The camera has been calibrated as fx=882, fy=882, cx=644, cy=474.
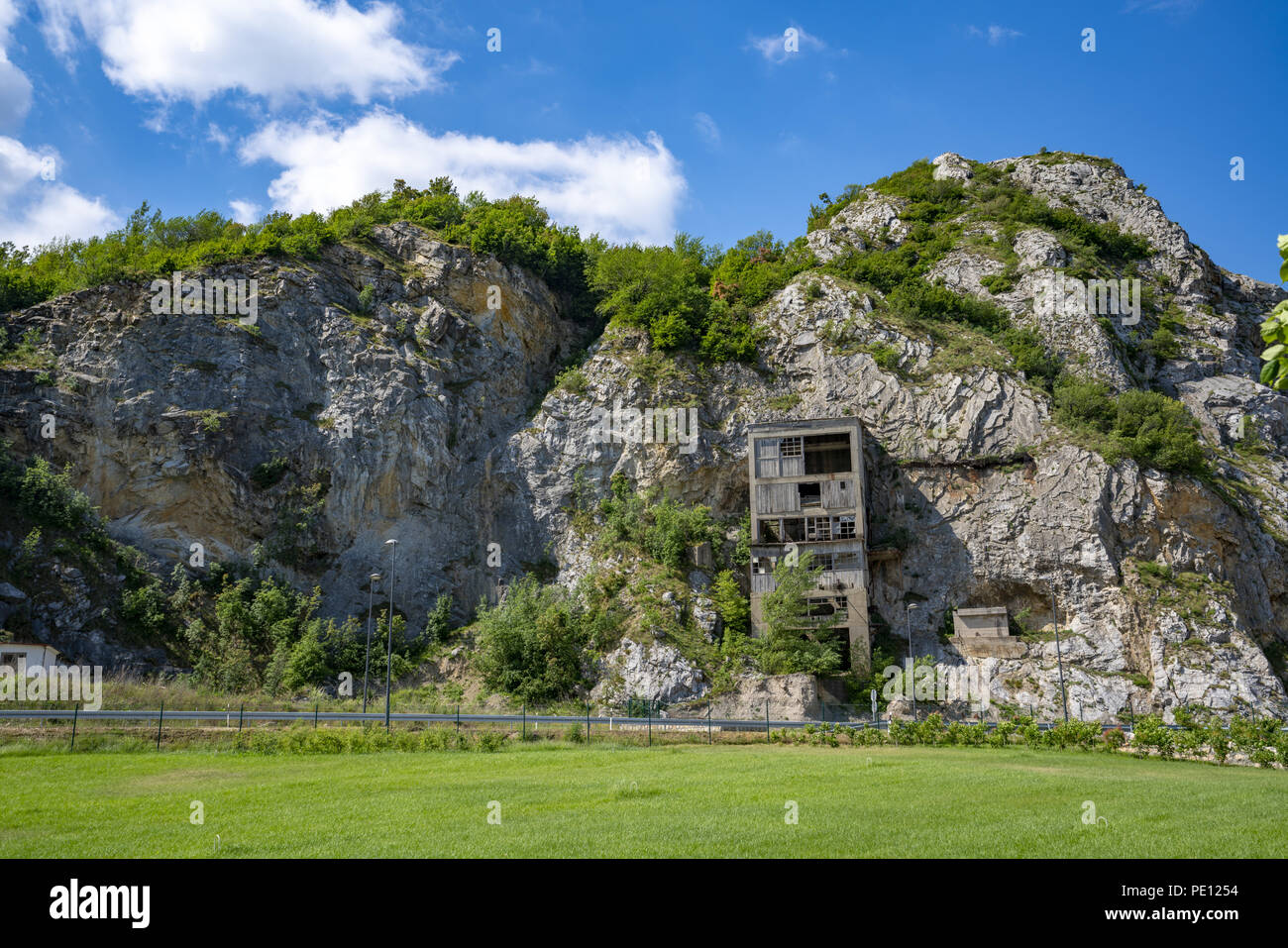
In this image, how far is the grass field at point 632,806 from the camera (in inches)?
522

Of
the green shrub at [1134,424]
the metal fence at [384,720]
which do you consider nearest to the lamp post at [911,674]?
the metal fence at [384,720]

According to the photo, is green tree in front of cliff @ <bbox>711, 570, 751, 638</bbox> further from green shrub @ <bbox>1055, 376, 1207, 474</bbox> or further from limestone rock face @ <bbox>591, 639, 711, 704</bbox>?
green shrub @ <bbox>1055, 376, 1207, 474</bbox>

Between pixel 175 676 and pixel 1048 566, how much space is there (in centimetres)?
4987

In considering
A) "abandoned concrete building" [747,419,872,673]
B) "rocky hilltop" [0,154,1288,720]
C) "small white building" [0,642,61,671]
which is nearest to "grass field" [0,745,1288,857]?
"small white building" [0,642,61,671]

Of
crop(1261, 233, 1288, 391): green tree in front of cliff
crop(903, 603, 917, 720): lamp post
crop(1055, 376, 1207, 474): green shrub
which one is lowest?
crop(903, 603, 917, 720): lamp post

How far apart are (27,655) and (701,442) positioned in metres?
40.2

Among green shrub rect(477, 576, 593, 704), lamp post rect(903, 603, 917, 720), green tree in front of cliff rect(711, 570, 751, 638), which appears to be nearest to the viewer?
lamp post rect(903, 603, 917, 720)

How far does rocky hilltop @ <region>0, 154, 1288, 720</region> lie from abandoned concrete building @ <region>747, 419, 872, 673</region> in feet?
11.9

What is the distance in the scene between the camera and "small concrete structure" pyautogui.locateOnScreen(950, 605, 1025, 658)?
51406mm

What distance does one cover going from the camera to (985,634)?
2063 inches

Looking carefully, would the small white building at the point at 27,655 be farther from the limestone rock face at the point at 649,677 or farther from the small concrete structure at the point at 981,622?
the small concrete structure at the point at 981,622
